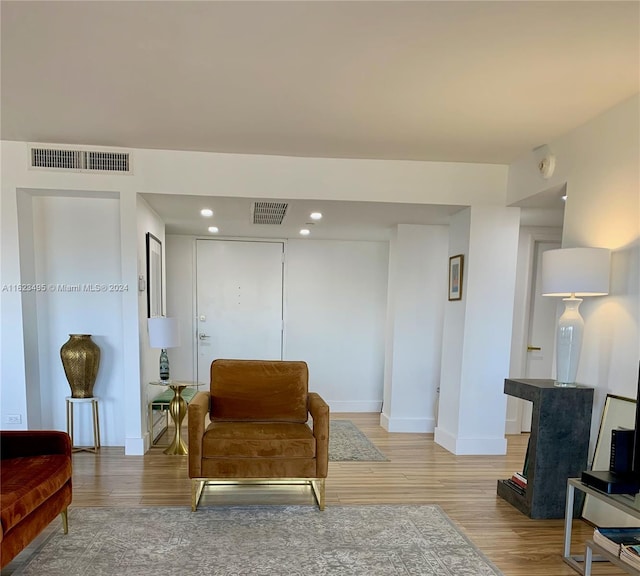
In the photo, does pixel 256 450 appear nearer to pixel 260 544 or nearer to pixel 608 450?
pixel 260 544

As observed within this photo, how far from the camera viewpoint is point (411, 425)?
13.8ft

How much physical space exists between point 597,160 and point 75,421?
4507mm

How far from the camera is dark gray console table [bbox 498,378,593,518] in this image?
240cm

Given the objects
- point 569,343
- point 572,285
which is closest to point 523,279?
point 569,343

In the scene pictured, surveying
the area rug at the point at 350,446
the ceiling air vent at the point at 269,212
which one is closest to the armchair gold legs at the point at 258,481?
the area rug at the point at 350,446

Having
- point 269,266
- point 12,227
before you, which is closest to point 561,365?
point 269,266

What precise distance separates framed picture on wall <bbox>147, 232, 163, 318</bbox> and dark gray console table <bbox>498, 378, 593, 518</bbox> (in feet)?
10.7

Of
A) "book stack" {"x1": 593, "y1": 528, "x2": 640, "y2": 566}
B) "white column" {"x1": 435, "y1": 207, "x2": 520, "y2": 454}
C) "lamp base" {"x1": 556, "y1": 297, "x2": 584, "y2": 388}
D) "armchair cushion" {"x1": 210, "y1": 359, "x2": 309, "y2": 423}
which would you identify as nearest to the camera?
"book stack" {"x1": 593, "y1": 528, "x2": 640, "y2": 566}

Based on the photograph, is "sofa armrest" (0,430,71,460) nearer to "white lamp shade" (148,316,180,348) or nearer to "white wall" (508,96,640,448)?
"white lamp shade" (148,316,180,348)

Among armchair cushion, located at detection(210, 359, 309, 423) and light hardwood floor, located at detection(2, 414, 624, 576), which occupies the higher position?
armchair cushion, located at detection(210, 359, 309, 423)

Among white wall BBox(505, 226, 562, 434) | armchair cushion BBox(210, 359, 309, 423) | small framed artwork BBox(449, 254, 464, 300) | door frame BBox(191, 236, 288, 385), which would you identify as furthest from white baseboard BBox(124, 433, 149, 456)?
white wall BBox(505, 226, 562, 434)

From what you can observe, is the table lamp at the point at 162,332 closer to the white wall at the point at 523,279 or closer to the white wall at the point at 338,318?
the white wall at the point at 338,318

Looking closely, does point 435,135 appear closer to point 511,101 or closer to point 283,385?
point 511,101

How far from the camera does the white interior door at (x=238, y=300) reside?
501cm
